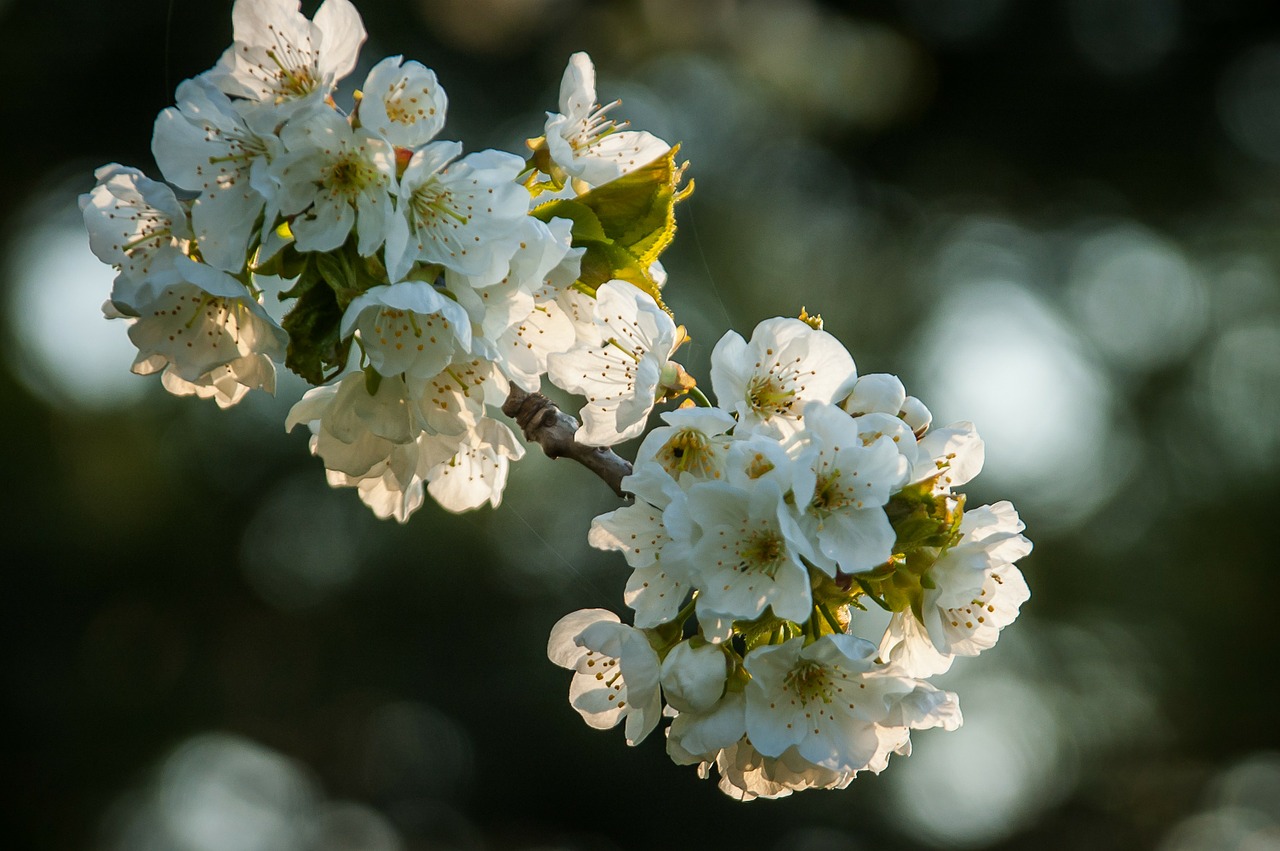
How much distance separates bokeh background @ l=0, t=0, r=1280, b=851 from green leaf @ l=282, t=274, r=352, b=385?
12.9 ft

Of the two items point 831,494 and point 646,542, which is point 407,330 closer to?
point 646,542

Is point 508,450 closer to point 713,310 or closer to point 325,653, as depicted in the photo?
point 713,310

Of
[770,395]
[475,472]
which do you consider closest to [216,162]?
[475,472]

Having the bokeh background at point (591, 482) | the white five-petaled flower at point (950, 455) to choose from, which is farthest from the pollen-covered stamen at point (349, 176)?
the bokeh background at point (591, 482)

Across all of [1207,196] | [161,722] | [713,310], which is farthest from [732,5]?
[161,722]

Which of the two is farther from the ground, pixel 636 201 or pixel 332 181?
pixel 636 201

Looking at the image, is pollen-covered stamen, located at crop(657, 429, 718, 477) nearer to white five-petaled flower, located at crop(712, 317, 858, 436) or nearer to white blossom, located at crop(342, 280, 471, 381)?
white five-petaled flower, located at crop(712, 317, 858, 436)

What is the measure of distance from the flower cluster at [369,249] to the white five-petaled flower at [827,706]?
0.27m

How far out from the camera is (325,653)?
6098 mm

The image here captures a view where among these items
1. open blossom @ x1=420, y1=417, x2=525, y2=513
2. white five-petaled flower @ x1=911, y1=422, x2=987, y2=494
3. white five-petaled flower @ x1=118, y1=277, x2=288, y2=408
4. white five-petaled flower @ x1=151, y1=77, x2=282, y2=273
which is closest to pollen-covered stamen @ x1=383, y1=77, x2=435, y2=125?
white five-petaled flower @ x1=151, y1=77, x2=282, y2=273

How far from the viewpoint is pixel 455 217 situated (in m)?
1.04

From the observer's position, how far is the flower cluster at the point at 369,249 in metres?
1.02

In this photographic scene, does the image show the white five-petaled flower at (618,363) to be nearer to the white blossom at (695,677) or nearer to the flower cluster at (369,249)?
the flower cluster at (369,249)

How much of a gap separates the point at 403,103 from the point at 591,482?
3952 mm
